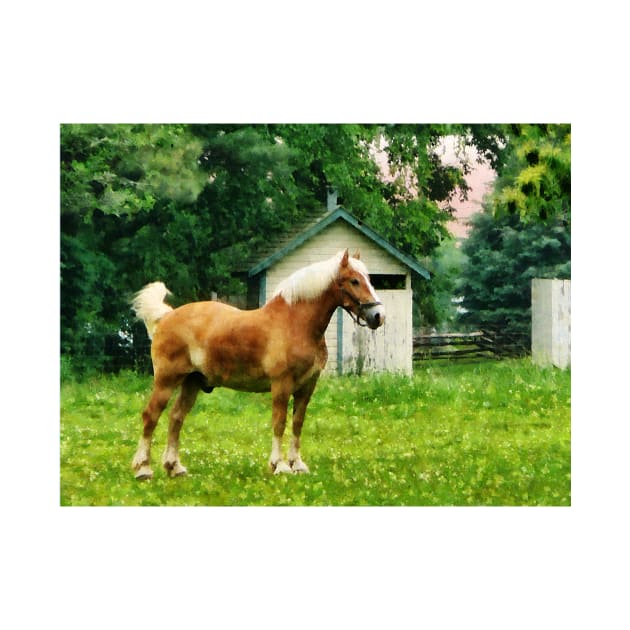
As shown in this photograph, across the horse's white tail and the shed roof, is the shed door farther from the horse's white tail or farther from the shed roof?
the horse's white tail

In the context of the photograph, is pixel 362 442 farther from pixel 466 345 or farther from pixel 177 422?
pixel 177 422

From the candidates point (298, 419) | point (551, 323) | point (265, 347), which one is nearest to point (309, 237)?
point (265, 347)

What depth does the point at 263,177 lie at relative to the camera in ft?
31.0

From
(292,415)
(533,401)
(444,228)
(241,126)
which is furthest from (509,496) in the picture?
(241,126)

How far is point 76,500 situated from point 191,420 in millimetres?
1253

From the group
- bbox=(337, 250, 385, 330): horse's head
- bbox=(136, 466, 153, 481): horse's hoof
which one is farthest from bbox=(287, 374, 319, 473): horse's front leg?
bbox=(136, 466, 153, 481): horse's hoof

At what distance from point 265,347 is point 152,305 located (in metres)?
1.21

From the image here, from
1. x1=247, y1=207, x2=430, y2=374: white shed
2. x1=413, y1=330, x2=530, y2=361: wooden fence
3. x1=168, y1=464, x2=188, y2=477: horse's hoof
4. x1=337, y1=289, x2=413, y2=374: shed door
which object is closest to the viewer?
x1=168, y1=464, x2=188, y2=477: horse's hoof

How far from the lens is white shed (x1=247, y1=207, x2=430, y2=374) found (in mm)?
9164

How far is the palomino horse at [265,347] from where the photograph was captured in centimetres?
820

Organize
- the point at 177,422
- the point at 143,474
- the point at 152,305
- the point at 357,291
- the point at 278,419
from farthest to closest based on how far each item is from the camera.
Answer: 1. the point at 152,305
2. the point at 177,422
3. the point at 143,474
4. the point at 278,419
5. the point at 357,291

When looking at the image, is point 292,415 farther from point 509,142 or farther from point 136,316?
point 509,142

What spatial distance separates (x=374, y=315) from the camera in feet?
Answer: 26.4

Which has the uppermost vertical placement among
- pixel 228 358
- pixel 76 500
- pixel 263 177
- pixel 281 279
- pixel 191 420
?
pixel 263 177
